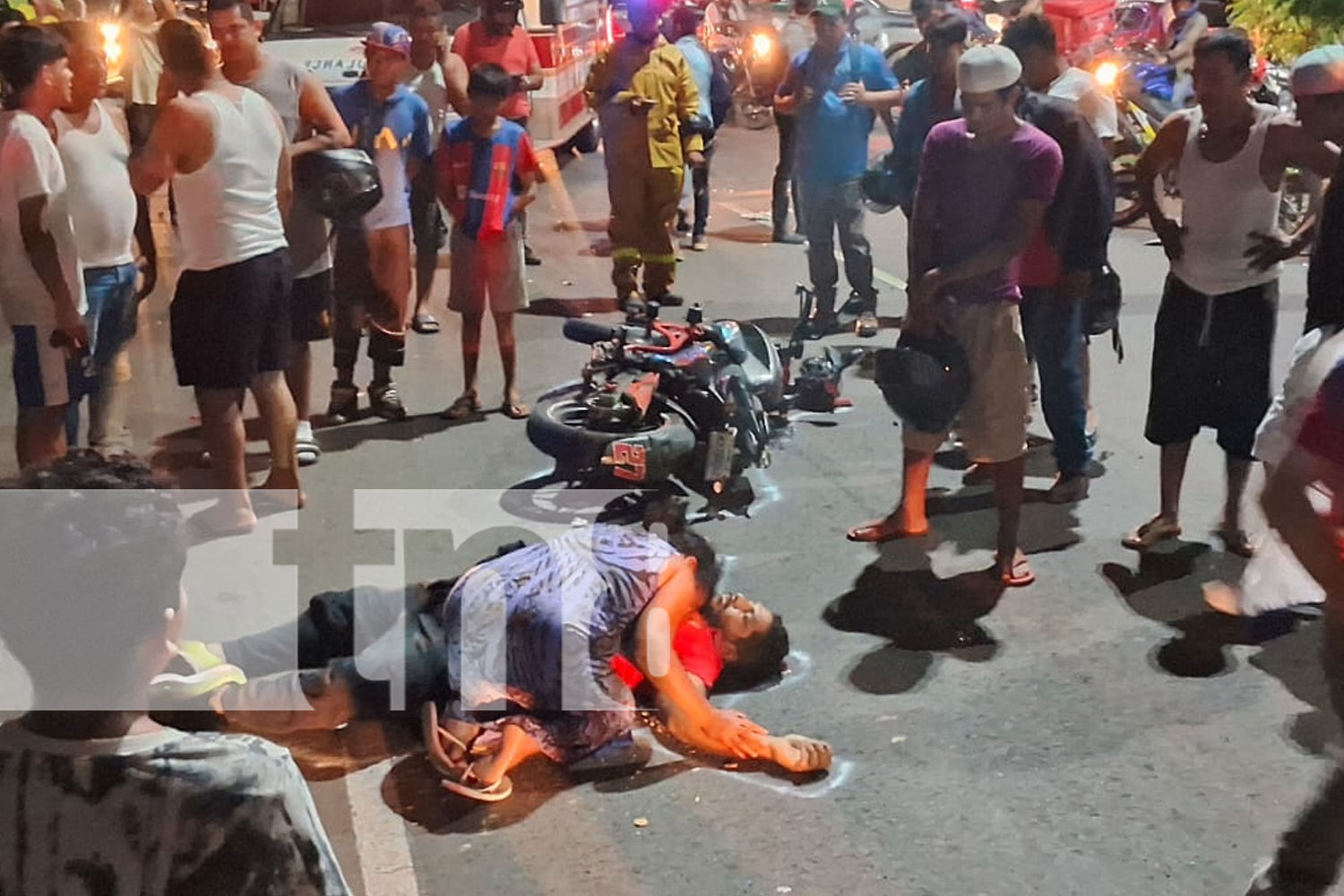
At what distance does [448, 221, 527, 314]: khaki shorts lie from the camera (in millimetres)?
6637

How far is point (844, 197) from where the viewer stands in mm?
8164

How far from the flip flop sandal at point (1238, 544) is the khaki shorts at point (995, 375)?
91 centimetres

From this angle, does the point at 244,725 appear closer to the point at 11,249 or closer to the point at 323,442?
the point at 11,249

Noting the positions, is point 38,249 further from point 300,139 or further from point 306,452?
point 306,452

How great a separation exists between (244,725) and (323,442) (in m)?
2.90

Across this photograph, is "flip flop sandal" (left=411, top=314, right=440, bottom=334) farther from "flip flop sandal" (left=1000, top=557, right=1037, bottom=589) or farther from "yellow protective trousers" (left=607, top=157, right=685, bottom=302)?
"flip flop sandal" (left=1000, top=557, right=1037, bottom=589)

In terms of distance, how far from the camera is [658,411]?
560 cm

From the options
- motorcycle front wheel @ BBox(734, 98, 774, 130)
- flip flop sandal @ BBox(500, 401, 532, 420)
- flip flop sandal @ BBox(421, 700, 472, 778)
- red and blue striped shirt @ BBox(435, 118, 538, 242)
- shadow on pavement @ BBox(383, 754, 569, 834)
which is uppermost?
red and blue striped shirt @ BBox(435, 118, 538, 242)

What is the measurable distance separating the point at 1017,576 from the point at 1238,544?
2.81 ft

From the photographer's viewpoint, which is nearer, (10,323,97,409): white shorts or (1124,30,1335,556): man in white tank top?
(1124,30,1335,556): man in white tank top

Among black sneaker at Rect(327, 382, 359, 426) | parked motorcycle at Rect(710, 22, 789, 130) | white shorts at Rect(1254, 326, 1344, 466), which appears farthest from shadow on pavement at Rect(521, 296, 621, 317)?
parked motorcycle at Rect(710, 22, 789, 130)

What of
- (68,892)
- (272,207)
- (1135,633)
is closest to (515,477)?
(272,207)

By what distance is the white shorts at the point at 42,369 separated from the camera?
4871mm

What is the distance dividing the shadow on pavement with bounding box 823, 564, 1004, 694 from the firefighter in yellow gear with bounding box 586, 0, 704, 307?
3.76 m
